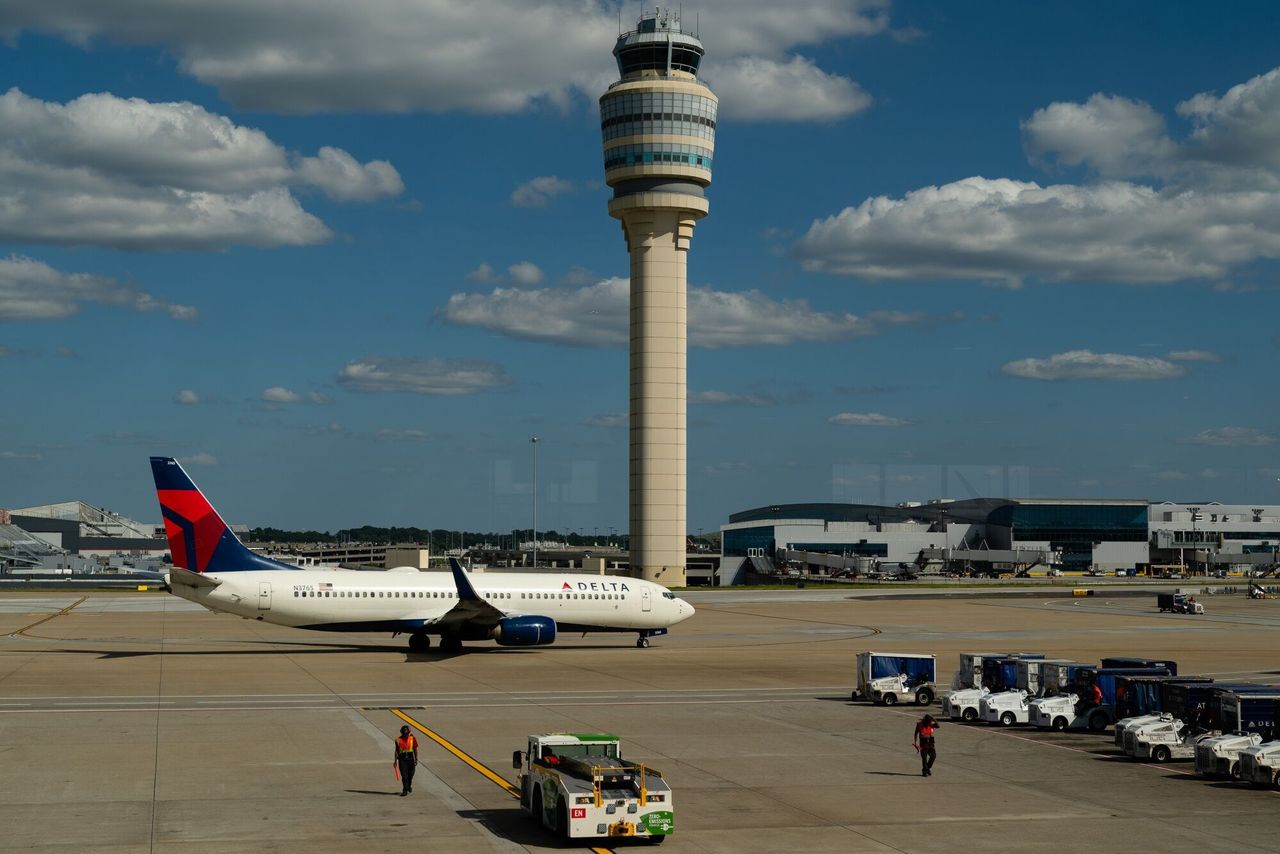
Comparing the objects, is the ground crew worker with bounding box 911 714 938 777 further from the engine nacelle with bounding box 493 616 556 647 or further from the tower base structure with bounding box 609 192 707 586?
the tower base structure with bounding box 609 192 707 586

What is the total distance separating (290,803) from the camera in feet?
85.9

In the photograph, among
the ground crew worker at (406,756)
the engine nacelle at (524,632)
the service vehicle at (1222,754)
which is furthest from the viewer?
the engine nacelle at (524,632)

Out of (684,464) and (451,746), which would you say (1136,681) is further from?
(684,464)

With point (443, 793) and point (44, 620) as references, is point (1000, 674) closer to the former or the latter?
point (443, 793)

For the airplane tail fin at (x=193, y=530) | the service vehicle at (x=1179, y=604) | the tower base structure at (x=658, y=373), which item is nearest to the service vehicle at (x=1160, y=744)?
the airplane tail fin at (x=193, y=530)

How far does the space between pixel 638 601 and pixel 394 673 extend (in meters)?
15.5

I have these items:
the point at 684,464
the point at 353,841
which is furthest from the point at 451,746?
the point at 684,464

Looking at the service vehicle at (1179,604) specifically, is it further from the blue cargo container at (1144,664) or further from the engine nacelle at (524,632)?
the engine nacelle at (524,632)

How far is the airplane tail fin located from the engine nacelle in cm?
1122

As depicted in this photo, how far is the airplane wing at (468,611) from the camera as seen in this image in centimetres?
5609

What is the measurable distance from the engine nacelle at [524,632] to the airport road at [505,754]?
0.99 metres

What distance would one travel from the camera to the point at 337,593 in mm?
57406

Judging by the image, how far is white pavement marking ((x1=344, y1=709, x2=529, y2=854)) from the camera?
22.8 m

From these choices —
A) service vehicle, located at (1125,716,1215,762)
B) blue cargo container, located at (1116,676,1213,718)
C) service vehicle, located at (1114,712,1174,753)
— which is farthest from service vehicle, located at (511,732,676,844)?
blue cargo container, located at (1116,676,1213,718)
